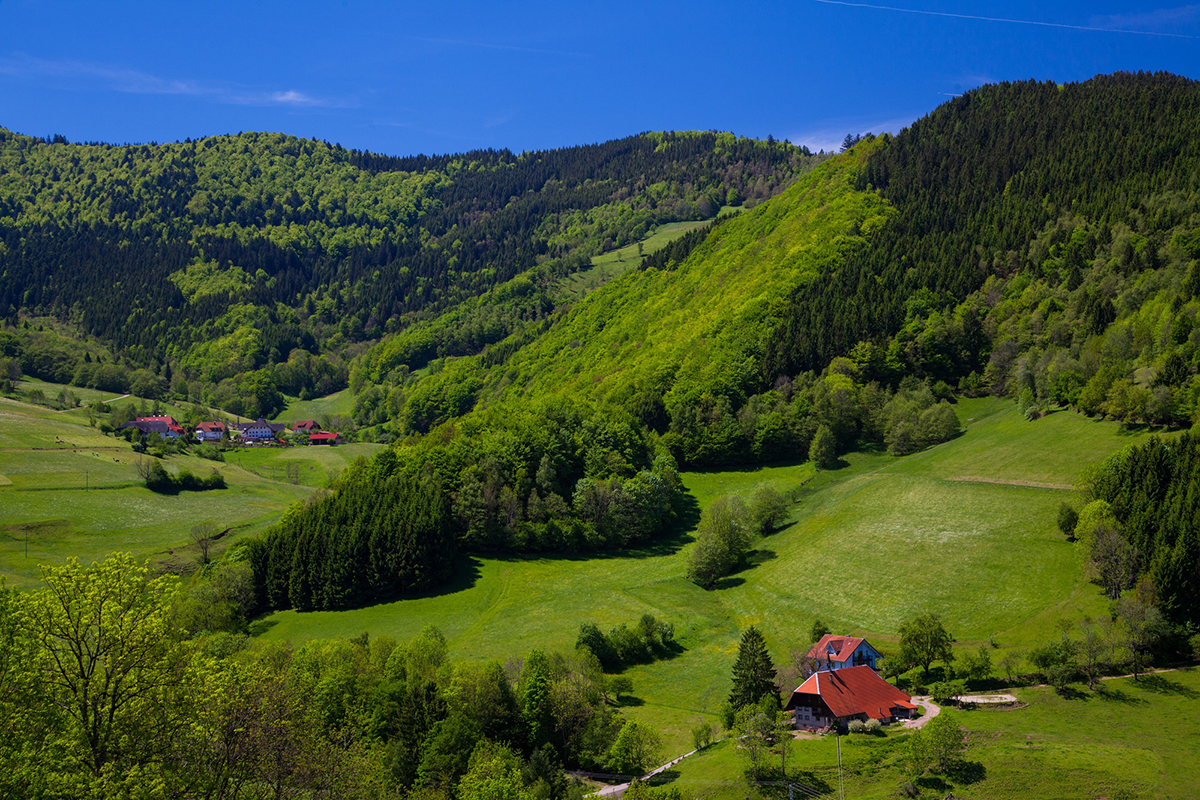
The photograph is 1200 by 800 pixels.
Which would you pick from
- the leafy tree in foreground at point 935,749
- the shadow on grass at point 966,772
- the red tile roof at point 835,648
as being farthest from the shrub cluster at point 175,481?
the shadow on grass at point 966,772

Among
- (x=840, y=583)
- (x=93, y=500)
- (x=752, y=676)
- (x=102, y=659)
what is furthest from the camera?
(x=93, y=500)

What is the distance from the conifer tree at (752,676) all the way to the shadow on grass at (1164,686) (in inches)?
1032

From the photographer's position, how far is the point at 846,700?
5984cm

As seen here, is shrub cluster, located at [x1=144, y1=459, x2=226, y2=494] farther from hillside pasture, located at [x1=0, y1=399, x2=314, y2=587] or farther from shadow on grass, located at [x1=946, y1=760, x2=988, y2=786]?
shadow on grass, located at [x1=946, y1=760, x2=988, y2=786]

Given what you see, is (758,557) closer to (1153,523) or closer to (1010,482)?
(1010,482)

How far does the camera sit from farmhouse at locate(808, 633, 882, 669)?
67250 millimetres

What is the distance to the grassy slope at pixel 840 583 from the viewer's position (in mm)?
72438

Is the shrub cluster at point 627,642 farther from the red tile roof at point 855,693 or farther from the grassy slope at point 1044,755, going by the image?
the grassy slope at point 1044,755


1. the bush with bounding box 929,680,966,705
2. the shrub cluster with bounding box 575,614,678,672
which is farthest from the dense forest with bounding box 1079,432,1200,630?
the shrub cluster with bounding box 575,614,678,672

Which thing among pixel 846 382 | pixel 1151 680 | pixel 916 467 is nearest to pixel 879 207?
pixel 846 382

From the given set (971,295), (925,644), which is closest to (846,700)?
(925,644)

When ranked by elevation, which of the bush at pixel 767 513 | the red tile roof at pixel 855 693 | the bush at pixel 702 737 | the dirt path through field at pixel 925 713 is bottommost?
the bush at pixel 702 737

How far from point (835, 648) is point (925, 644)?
739 cm

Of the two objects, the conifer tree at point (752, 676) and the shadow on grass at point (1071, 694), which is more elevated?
the shadow on grass at point (1071, 694)
